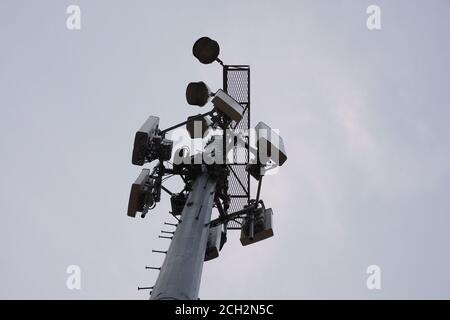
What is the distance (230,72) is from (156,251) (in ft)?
17.1

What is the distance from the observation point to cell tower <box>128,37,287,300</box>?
9453 mm

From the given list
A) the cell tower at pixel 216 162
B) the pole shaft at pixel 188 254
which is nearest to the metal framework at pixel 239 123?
the cell tower at pixel 216 162

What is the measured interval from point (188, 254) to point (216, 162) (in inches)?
123

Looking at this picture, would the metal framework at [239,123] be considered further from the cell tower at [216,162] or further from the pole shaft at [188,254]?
the pole shaft at [188,254]

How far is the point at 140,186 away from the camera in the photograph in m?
9.41

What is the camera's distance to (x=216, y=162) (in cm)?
960

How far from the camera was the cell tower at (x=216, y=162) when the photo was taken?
9.45 meters

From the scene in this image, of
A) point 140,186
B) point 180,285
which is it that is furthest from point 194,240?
point 140,186

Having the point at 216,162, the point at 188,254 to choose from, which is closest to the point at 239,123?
the point at 216,162

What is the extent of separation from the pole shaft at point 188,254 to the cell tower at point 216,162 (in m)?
0.04

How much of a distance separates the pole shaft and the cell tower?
0.04 m

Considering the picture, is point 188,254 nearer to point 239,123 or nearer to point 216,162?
point 216,162
